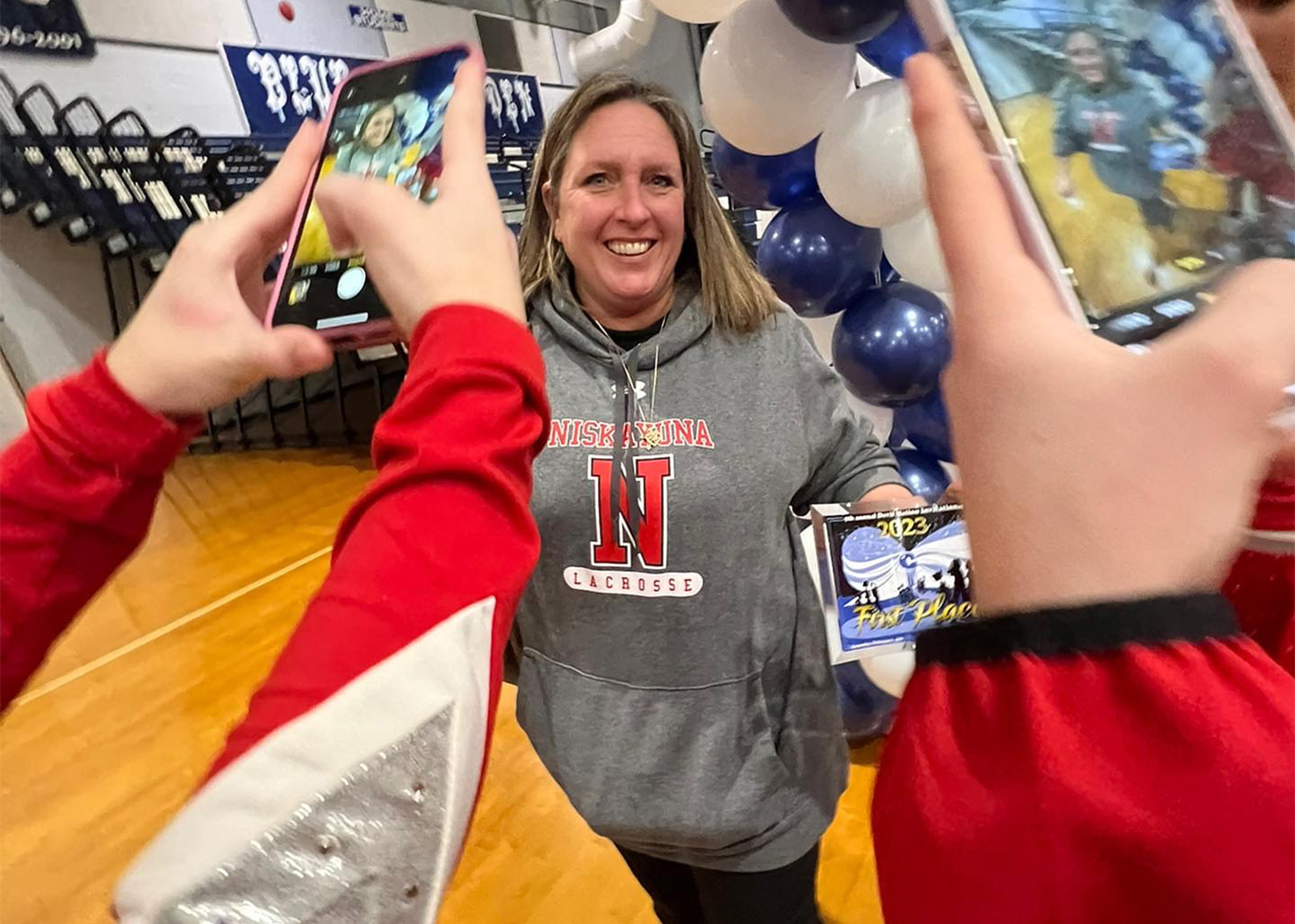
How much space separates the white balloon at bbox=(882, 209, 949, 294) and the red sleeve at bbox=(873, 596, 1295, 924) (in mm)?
1122

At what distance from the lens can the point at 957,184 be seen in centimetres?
25

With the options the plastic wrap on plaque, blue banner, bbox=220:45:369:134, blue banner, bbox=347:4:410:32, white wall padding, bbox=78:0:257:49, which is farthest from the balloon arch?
blue banner, bbox=347:4:410:32

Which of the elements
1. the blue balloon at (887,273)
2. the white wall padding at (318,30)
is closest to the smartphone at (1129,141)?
the blue balloon at (887,273)

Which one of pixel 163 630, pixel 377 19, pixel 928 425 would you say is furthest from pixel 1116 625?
pixel 377 19

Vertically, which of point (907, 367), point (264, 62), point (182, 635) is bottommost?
point (182, 635)

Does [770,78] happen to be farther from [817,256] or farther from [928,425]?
[928,425]

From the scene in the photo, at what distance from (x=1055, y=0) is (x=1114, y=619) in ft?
0.81

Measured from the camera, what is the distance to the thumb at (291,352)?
0.35 metres

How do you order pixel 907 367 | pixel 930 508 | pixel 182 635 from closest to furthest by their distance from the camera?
1. pixel 930 508
2. pixel 907 367
3. pixel 182 635

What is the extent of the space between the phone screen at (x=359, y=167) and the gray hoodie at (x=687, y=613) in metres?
0.40

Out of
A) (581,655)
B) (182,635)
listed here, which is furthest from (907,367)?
(182,635)

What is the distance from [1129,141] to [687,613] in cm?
60

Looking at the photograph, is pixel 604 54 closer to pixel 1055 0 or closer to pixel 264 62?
pixel 264 62

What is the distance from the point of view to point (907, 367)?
122 cm
